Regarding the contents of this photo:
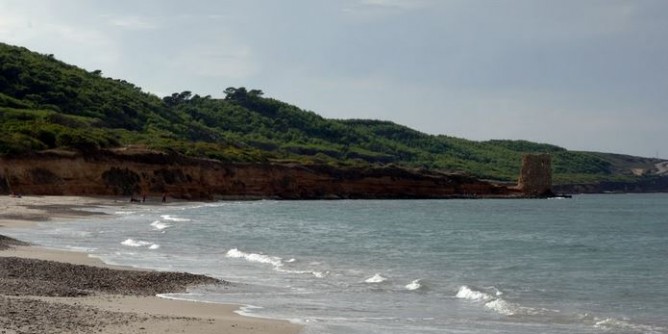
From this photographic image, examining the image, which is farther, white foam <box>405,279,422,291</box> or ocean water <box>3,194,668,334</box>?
A: white foam <box>405,279,422,291</box>

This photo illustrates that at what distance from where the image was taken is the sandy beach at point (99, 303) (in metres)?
13.3

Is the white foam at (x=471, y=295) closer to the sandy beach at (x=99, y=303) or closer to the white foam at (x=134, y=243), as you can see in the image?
the sandy beach at (x=99, y=303)

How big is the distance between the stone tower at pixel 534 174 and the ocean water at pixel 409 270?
9211 cm

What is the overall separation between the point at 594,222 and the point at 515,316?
50.1 metres

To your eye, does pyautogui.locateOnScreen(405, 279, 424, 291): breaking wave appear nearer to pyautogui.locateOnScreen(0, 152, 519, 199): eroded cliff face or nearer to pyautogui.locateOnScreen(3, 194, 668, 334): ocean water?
pyautogui.locateOnScreen(3, 194, 668, 334): ocean water

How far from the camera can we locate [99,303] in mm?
16250

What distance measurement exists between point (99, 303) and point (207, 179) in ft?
262

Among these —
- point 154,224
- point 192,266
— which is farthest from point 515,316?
point 154,224

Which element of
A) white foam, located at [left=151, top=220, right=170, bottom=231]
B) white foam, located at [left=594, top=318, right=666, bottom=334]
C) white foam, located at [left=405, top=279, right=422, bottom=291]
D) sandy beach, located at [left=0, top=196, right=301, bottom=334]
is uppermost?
white foam, located at [left=151, top=220, right=170, bottom=231]

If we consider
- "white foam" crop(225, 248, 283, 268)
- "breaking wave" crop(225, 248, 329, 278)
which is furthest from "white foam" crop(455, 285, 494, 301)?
"white foam" crop(225, 248, 283, 268)

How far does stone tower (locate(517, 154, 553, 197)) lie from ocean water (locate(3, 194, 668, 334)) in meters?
92.1

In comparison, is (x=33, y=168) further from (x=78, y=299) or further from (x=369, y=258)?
(x=78, y=299)

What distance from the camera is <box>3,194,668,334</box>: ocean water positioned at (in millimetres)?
17109

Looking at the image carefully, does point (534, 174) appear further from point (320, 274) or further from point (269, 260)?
point (320, 274)
